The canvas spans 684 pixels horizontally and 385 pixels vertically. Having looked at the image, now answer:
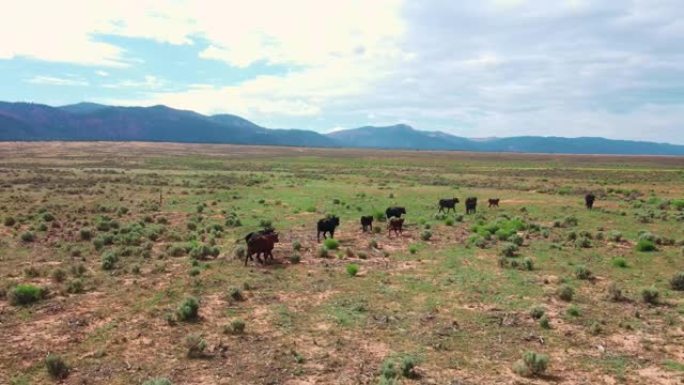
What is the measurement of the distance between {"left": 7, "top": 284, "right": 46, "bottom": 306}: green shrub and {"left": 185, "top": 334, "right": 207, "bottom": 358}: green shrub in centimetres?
660

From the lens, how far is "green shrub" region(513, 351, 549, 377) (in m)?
11.5

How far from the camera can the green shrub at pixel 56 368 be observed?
11.2 metres

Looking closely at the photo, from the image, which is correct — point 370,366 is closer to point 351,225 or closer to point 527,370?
point 527,370

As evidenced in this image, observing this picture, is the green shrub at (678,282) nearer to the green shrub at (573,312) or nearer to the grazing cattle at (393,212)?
the green shrub at (573,312)

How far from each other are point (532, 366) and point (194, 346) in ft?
25.3

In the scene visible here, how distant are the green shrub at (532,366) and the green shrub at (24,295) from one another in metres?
13.9

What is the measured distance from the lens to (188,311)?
1468 cm

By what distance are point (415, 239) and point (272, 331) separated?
14.3 m

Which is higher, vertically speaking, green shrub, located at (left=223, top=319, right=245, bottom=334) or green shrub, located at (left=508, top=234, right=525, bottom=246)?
green shrub, located at (left=508, top=234, right=525, bottom=246)

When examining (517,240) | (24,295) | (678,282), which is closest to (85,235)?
(24,295)

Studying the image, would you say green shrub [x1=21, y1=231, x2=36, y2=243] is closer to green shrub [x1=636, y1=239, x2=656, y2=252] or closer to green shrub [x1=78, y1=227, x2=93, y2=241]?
green shrub [x1=78, y1=227, x2=93, y2=241]

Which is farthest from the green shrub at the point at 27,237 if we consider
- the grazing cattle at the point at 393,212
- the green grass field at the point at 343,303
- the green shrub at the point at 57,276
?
the grazing cattle at the point at 393,212

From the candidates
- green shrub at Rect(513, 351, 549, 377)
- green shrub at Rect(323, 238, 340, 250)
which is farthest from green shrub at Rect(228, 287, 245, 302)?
green shrub at Rect(513, 351, 549, 377)

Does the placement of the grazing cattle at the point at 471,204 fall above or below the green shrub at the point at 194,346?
above
